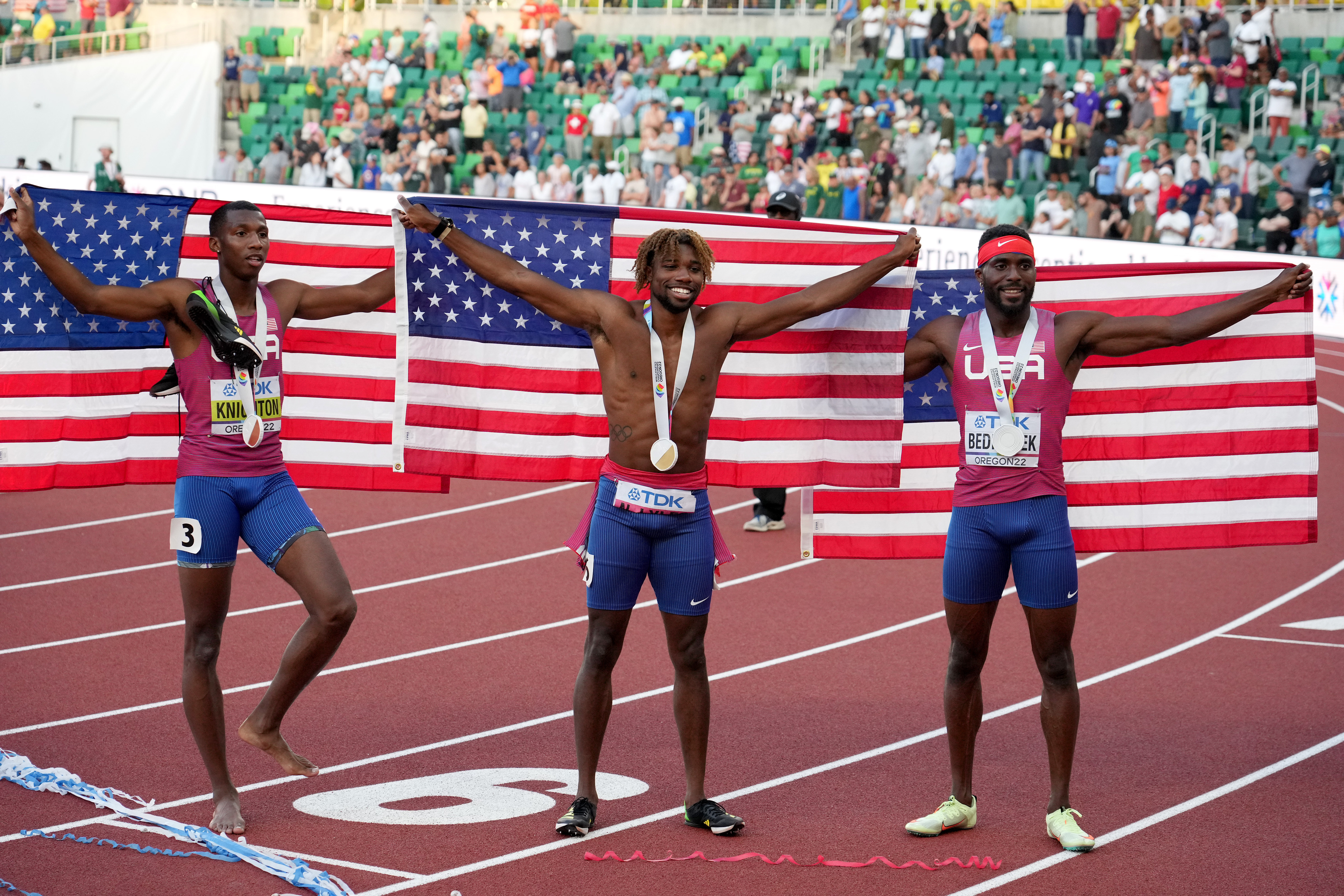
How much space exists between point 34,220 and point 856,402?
3256 mm

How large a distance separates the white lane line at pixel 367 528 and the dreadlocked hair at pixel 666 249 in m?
2.63

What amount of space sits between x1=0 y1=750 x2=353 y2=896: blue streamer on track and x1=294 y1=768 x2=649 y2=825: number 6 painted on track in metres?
0.45

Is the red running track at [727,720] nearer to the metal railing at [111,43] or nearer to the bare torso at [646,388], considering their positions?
the bare torso at [646,388]

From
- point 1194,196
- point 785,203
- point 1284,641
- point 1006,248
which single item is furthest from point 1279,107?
point 1006,248

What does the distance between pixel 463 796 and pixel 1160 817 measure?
8.37 ft

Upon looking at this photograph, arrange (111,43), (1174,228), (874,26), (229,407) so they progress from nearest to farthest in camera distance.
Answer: (229,407) → (1174,228) → (874,26) → (111,43)

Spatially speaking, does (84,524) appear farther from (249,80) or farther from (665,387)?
(249,80)

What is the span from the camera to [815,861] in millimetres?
→ 5031

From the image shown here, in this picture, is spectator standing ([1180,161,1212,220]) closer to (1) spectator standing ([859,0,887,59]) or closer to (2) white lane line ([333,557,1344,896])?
(1) spectator standing ([859,0,887,59])

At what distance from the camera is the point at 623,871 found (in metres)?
4.94

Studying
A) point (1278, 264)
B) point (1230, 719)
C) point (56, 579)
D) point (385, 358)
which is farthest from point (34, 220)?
point (1230, 719)

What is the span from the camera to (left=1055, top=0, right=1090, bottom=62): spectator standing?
2286cm

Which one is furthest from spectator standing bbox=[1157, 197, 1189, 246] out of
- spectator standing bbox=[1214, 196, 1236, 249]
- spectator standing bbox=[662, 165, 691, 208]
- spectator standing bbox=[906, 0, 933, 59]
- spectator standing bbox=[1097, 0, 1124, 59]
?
spectator standing bbox=[906, 0, 933, 59]

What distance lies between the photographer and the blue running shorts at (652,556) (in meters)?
5.27
